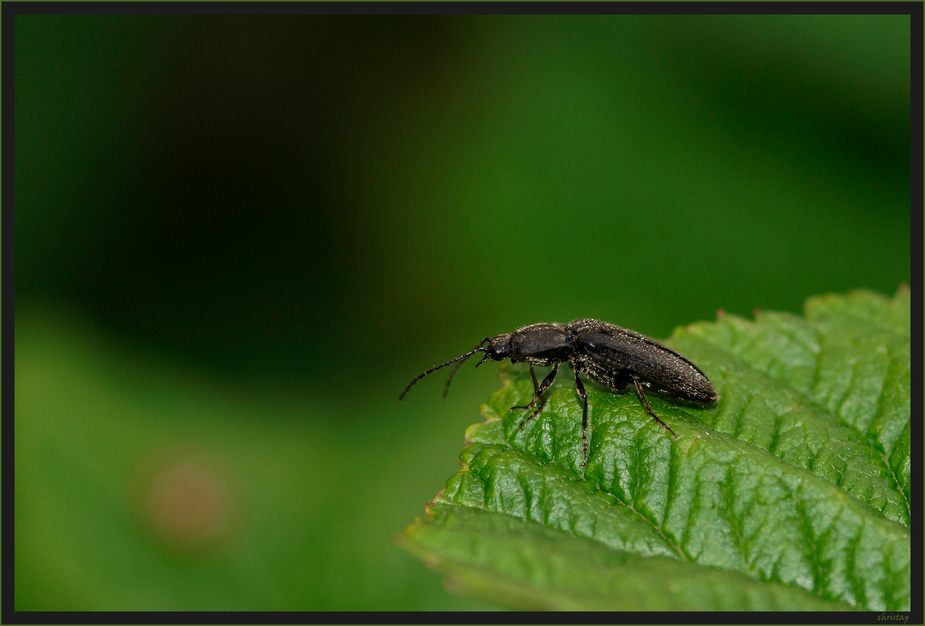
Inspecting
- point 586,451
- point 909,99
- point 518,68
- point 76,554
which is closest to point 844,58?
point 909,99

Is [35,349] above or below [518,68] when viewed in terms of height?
below

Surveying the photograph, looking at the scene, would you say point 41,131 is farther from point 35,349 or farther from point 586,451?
point 586,451

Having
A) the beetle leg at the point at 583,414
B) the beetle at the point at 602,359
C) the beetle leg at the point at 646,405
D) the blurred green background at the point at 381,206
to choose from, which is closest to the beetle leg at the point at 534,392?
the beetle at the point at 602,359

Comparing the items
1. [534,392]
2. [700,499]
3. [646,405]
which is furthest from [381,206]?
[700,499]

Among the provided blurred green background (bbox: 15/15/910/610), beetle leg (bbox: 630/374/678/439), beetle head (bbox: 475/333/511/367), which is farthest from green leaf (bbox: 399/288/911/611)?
blurred green background (bbox: 15/15/910/610)

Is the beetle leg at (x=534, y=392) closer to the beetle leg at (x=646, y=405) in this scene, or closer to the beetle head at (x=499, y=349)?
the beetle head at (x=499, y=349)

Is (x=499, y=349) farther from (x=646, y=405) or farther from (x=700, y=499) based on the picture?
(x=700, y=499)
